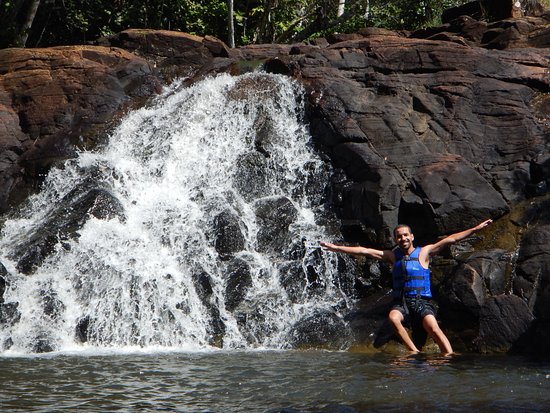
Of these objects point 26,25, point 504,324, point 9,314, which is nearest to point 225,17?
point 26,25

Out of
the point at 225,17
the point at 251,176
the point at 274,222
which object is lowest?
the point at 274,222

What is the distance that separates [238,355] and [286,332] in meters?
1.47

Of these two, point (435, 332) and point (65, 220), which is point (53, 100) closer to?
point (65, 220)

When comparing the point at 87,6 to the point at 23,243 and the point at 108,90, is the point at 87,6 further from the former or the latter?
the point at 23,243

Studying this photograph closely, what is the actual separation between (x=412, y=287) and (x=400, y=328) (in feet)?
1.78

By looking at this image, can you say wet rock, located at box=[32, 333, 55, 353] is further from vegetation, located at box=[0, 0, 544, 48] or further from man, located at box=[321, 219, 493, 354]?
vegetation, located at box=[0, 0, 544, 48]

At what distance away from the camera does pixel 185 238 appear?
12.8m

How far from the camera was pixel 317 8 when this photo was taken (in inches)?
1102

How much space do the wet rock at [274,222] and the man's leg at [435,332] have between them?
368 centimetres

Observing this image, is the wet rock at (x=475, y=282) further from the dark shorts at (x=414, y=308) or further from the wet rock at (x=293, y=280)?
the wet rock at (x=293, y=280)

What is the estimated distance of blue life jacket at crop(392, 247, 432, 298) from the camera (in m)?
9.53

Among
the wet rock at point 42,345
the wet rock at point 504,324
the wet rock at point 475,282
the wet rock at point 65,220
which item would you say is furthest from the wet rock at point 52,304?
the wet rock at point 504,324

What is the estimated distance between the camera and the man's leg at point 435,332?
30.8ft

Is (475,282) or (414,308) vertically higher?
(475,282)
